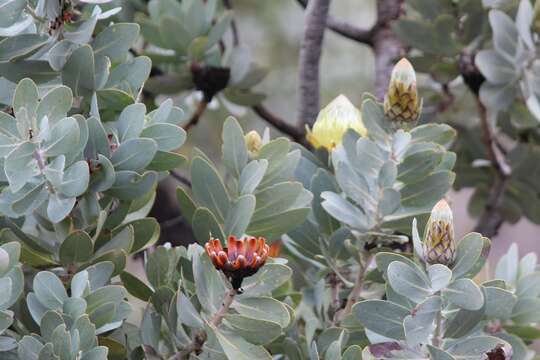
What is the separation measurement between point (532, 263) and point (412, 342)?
0.44m

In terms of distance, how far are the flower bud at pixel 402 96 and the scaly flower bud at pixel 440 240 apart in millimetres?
192

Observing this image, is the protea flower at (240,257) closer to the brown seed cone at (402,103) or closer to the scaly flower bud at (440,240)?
the scaly flower bud at (440,240)

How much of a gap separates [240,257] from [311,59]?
0.84m

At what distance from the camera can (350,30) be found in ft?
6.06

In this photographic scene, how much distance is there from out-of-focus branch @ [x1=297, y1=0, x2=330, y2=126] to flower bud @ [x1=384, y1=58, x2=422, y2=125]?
0.54m

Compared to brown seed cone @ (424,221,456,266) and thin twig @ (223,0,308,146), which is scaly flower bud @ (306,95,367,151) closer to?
brown seed cone @ (424,221,456,266)

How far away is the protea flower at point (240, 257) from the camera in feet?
2.61

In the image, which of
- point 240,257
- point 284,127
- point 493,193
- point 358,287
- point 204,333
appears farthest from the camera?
point 493,193

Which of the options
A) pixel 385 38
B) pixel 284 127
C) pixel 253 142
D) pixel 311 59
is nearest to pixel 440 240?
pixel 253 142

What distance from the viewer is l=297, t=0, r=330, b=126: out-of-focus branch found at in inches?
60.2

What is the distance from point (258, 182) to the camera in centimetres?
96

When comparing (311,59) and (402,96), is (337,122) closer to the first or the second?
(402,96)

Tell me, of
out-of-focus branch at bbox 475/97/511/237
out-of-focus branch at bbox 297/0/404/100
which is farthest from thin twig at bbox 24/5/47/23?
out-of-focus branch at bbox 475/97/511/237

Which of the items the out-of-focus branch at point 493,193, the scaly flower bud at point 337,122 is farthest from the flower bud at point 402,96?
the out-of-focus branch at point 493,193
